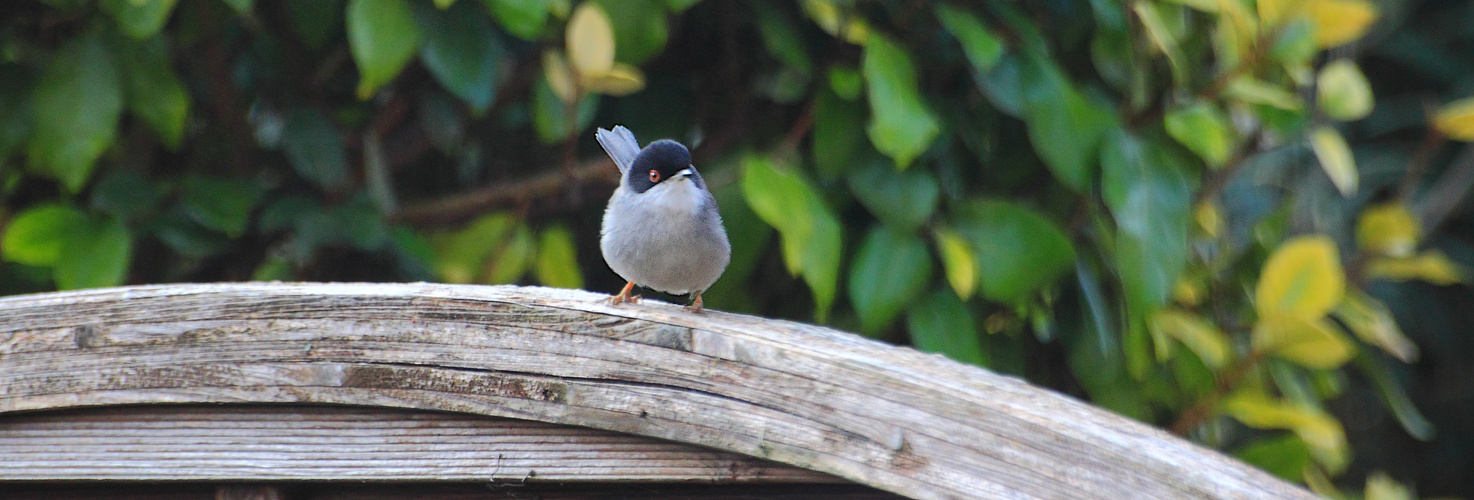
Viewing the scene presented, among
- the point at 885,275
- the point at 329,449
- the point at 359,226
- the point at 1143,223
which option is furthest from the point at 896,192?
the point at 329,449

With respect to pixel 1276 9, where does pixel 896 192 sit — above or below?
above

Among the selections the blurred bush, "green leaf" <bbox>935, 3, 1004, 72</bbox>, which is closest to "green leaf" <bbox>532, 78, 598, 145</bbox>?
the blurred bush

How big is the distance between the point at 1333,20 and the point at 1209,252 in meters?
0.67

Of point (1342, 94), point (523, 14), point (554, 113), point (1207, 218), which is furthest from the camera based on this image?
point (1207, 218)

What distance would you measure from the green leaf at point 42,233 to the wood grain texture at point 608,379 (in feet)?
2.29

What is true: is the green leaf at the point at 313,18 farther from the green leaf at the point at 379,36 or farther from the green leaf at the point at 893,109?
the green leaf at the point at 893,109

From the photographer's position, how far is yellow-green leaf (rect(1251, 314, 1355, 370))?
2455 millimetres

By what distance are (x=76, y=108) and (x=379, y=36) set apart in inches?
24.2

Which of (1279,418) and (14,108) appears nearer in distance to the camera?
(14,108)

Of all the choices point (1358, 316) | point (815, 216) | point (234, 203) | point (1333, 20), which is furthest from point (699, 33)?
point (1358, 316)

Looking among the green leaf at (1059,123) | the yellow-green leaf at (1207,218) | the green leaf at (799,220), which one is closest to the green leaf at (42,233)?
the green leaf at (799,220)

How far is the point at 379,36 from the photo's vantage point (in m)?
1.99

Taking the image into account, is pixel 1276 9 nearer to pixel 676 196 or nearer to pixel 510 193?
pixel 676 196

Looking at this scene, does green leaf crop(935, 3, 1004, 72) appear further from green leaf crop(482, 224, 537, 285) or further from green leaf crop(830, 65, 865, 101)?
green leaf crop(482, 224, 537, 285)
